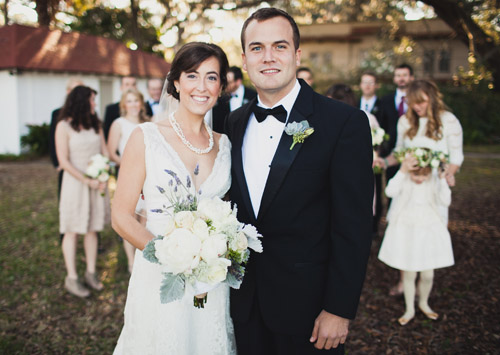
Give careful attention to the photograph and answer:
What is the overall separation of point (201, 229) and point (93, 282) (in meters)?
3.80

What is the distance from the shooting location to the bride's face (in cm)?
267

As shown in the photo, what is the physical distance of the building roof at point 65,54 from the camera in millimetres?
16269

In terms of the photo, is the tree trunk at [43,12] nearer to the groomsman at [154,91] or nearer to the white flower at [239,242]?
the groomsman at [154,91]

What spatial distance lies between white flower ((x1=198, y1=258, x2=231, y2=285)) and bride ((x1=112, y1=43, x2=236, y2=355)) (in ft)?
2.24

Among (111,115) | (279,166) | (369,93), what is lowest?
(279,166)

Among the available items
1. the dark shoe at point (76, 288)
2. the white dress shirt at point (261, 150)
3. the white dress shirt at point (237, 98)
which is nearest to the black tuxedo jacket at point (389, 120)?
the white dress shirt at point (237, 98)

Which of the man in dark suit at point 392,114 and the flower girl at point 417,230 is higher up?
the man in dark suit at point 392,114

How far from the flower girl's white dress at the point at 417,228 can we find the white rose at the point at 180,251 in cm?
297

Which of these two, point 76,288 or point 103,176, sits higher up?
point 103,176

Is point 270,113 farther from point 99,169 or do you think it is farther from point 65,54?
point 65,54

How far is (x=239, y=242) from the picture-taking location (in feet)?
6.70

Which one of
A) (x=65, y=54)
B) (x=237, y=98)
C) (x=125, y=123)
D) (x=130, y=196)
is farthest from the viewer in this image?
(x=65, y=54)

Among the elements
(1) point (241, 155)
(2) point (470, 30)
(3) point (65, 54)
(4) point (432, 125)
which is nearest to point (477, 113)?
(2) point (470, 30)

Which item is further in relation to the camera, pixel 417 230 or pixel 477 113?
pixel 477 113
